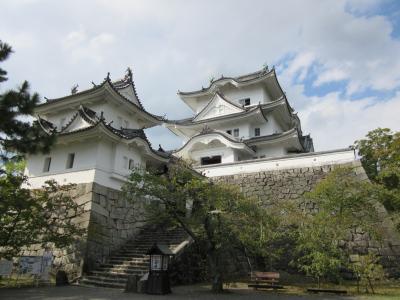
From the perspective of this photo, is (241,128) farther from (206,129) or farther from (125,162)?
(125,162)

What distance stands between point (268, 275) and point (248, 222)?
1771 millimetres

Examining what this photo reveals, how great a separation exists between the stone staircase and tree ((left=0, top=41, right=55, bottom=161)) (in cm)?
529

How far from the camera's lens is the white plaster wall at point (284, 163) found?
16.7 m

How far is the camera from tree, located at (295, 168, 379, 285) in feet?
33.5

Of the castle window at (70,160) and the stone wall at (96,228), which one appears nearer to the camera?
the stone wall at (96,228)

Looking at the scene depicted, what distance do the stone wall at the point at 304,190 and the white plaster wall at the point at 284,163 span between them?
0.26 m

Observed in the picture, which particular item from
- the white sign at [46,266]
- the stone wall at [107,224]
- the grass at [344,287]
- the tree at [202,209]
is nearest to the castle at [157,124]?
the stone wall at [107,224]

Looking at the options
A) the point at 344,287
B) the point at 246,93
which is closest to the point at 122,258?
the point at 344,287

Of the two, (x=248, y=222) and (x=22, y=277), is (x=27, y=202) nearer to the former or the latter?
(x=22, y=277)

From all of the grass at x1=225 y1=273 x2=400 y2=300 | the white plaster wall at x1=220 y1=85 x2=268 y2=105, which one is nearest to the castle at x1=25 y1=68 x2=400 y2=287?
the white plaster wall at x1=220 y1=85 x2=268 y2=105

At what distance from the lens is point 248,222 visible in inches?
440

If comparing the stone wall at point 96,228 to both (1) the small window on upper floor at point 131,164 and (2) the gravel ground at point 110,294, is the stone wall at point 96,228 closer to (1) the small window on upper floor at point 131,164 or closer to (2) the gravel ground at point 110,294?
(1) the small window on upper floor at point 131,164

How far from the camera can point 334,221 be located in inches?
430

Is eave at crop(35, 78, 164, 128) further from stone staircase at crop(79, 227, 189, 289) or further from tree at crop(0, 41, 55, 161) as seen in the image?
tree at crop(0, 41, 55, 161)
